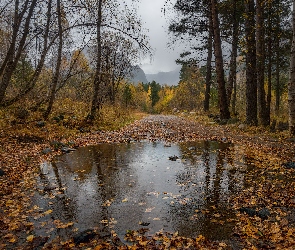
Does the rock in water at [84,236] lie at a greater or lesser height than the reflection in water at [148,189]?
lesser

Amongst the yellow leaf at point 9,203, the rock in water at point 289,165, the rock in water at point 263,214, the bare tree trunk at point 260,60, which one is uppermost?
the bare tree trunk at point 260,60

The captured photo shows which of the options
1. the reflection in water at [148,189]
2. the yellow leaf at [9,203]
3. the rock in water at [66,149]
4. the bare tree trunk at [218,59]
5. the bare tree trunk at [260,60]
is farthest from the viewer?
the bare tree trunk at [218,59]

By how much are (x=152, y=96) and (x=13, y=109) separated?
73.1 m

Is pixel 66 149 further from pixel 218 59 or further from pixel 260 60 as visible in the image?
pixel 218 59

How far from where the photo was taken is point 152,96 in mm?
85125

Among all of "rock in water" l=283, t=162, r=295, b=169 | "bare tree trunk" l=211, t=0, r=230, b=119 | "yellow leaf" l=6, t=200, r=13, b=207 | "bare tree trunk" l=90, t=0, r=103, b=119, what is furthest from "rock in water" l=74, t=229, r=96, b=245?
"bare tree trunk" l=211, t=0, r=230, b=119

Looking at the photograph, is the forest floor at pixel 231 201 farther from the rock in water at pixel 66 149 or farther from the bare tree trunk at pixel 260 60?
the bare tree trunk at pixel 260 60

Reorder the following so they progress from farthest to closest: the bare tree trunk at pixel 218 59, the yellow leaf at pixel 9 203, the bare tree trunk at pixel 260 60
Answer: the bare tree trunk at pixel 218 59, the bare tree trunk at pixel 260 60, the yellow leaf at pixel 9 203

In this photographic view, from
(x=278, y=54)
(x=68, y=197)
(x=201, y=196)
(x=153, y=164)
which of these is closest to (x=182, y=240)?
(x=201, y=196)

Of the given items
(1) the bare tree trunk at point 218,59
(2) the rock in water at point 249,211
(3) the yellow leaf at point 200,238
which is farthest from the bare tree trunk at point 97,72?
(3) the yellow leaf at point 200,238

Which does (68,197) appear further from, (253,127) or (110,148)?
(253,127)

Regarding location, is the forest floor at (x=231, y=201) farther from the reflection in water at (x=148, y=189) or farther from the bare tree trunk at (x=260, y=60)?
the bare tree trunk at (x=260, y=60)

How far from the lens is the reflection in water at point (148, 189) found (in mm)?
4078

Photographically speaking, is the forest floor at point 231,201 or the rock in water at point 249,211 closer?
the forest floor at point 231,201
